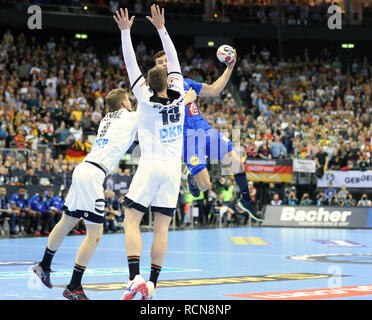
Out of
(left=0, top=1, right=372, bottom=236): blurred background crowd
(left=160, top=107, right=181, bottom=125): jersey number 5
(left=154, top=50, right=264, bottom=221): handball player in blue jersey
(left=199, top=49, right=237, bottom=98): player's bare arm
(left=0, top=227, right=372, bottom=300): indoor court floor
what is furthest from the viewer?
(left=0, top=1, right=372, bottom=236): blurred background crowd

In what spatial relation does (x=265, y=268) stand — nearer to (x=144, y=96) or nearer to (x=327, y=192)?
(x=144, y=96)

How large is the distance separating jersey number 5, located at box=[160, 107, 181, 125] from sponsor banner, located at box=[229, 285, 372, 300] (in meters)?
2.96

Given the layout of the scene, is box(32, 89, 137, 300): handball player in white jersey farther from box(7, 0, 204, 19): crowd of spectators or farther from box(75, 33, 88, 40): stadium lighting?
box(75, 33, 88, 40): stadium lighting

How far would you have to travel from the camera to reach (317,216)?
93.1 ft

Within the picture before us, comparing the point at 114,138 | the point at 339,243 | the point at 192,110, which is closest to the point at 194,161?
the point at 192,110

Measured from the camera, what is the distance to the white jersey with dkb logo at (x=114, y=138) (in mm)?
9633

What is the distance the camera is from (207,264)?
15305 millimetres

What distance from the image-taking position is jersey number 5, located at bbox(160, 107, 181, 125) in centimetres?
877

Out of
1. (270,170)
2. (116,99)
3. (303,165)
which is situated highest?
(116,99)

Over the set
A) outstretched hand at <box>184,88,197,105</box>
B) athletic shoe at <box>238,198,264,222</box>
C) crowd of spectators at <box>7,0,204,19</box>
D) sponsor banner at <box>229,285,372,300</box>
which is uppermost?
crowd of spectators at <box>7,0,204,19</box>

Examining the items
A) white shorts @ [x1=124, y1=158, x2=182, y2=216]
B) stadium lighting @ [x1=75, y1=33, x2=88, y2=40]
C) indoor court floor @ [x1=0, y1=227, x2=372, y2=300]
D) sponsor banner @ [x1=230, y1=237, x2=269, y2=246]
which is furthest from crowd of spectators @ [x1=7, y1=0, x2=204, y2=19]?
white shorts @ [x1=124, y1=158, x2=182, y2=216]

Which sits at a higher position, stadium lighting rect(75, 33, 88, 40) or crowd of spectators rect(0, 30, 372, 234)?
stadium lighting rect(75, 33, 88, 40)

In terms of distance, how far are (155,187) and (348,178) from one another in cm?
2172

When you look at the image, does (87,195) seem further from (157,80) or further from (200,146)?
(200,146)
